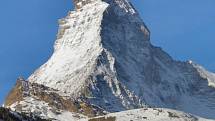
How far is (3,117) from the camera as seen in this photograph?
80.8 meters

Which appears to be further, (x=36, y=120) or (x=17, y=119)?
(x=36, y=120)

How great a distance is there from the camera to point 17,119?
83312 mm

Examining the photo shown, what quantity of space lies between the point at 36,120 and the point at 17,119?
8365mm

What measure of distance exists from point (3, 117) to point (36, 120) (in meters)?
11.1

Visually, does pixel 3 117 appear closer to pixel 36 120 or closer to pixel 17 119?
pixel 17 119

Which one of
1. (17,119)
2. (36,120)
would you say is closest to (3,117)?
(17,119)

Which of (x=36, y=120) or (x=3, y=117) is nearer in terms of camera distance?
(x=3, y=117)

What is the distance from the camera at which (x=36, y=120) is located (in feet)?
300
